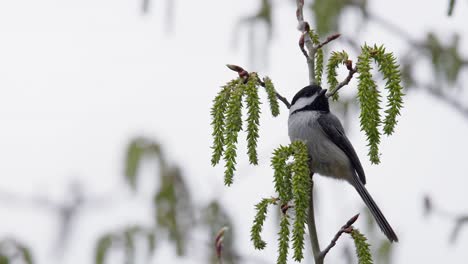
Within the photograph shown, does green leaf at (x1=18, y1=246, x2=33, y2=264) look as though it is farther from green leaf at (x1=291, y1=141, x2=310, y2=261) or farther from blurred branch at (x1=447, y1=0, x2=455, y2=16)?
blurred branch at (x1=447, y1=0, x2=455, y2=16)

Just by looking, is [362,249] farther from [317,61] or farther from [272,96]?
[317,61]

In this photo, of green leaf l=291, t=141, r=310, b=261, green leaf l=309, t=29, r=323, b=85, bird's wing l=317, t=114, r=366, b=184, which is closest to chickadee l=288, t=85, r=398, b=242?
bird's wing l=317, t=114, r=366, b=184

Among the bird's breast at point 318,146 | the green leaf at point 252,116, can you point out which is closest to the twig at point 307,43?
the green leaf at point 252,116

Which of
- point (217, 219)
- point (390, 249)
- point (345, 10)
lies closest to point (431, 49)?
point (345, 10)

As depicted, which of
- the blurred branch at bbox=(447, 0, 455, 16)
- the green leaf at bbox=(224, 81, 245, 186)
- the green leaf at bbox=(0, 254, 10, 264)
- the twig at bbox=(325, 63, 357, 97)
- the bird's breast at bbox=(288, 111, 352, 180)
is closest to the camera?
the green leaf at bbox=(224, 81, 245, 186)

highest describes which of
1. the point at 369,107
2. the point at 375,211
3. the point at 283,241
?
the point at 369,107

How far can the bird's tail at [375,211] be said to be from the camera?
11.8ft

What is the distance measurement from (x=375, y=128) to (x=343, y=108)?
285cm

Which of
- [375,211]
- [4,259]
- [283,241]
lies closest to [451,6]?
[283,241]

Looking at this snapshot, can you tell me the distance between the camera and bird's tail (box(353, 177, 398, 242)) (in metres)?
3.61

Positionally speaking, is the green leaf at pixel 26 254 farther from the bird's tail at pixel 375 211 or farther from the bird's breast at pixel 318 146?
the bird's tail at pixel 375 211

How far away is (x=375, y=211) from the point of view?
157 inches

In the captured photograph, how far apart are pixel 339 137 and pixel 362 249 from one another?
2.00m

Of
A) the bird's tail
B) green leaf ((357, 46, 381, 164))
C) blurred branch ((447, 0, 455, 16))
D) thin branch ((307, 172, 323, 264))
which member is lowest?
the bird's tail
